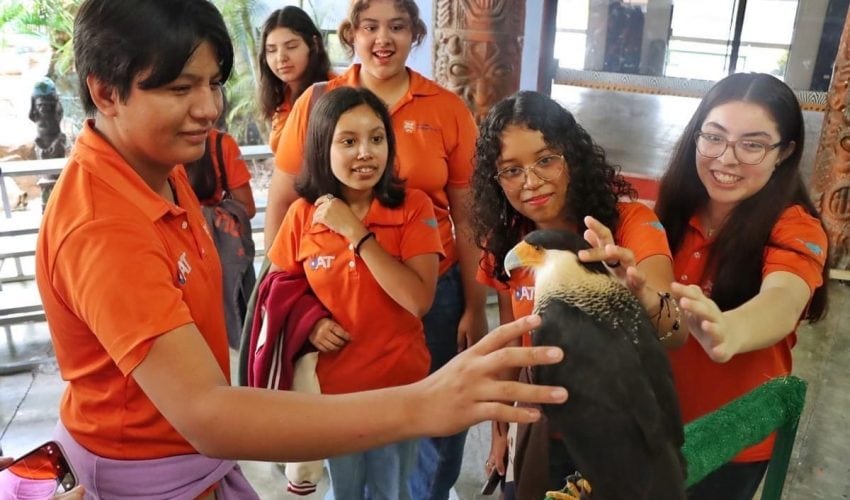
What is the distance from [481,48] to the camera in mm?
3016

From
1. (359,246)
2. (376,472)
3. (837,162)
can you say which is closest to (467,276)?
(359,246)

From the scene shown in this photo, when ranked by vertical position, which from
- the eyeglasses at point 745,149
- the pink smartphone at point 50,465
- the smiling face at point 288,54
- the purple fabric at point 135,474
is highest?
the smiling face at point 288,54

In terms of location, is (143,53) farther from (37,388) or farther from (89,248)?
(37,388)

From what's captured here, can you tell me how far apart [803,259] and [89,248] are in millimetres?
1154

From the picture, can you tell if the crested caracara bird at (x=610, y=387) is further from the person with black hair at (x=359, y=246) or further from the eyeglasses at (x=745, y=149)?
the person with black hair at (x=359, y=246)

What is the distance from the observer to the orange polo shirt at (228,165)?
2275mm

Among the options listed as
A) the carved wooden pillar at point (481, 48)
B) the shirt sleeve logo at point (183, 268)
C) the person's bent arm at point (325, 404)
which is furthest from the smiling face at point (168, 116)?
the carved wooden pillar at point (481, 48)

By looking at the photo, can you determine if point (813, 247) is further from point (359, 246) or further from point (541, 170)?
point (359, 246)

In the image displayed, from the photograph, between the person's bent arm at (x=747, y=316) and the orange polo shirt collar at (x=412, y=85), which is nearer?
the person's bent arm at (x=747, y=316)

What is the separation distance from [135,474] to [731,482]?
1078 mm

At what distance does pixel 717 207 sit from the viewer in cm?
123

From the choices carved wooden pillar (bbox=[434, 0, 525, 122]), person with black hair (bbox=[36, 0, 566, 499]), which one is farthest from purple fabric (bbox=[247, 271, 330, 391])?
carved wooden pillar (bbox=[434, 0, 525, 122])

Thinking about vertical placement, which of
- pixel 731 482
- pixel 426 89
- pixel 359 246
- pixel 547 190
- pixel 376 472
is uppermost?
pixel 426 89

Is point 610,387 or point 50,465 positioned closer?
point 610,387
